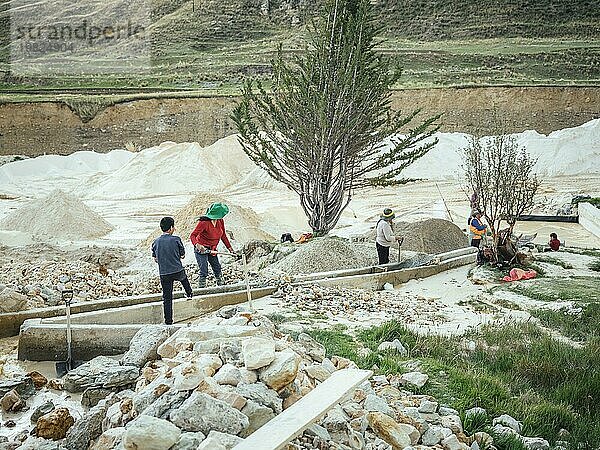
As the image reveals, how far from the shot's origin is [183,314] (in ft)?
19.5

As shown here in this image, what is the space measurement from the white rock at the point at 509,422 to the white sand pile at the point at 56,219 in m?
6.42

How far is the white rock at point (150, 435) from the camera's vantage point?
2.93 meters

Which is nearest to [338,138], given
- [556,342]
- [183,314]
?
[183,314]

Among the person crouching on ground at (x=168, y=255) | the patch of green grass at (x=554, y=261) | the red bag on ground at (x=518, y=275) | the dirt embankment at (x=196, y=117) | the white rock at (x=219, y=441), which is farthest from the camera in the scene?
the dirt embankment at (x=196, y=117)

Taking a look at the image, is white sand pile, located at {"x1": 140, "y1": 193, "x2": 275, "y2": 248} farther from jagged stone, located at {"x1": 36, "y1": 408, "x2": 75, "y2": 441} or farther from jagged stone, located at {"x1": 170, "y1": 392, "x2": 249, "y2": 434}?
jagged stone, located at {"x1": 170, "y1": 392, "x2": 249, "y2": 434}

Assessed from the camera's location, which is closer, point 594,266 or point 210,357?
point 210,357

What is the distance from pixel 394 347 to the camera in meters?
4.98

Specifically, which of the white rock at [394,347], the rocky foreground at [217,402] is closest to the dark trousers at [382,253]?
the white rock at [394,347]

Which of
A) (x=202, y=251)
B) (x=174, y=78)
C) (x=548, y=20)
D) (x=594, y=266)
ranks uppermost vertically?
(x=548, y=20)

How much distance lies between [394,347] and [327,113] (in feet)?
14.4

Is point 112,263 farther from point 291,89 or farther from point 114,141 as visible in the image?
point 114,141

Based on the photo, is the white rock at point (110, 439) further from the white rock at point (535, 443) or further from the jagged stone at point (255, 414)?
the white rock at point (535, 443)

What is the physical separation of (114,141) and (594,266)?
7.23 metres

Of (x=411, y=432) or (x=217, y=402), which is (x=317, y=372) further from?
(x=217, y=402)
